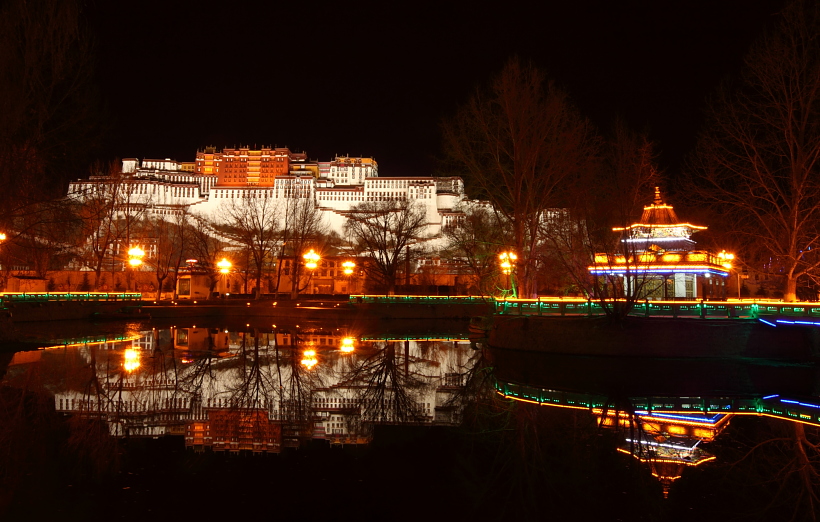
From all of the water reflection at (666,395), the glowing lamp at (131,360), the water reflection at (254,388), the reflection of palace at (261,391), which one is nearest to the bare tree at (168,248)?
the glowing lamp at (131,360)

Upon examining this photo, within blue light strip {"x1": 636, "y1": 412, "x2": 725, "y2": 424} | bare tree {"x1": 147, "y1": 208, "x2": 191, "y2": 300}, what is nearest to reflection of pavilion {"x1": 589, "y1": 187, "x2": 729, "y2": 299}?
blue light strip {"x1": 636, "y1": 412, "x2": 725, "y2": 424}

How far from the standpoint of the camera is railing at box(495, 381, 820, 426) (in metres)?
14.3

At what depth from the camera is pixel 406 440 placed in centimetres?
1168

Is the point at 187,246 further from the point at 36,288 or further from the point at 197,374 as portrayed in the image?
the point at 197,374

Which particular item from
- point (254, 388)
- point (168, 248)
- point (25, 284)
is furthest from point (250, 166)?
point (254, 388)

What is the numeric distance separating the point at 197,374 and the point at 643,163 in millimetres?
24852

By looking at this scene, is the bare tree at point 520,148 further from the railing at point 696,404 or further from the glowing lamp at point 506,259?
the railing at point 696,404

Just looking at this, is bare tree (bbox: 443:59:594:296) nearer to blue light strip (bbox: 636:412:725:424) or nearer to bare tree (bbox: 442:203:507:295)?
bare tree (bbox: 442:203:507:295)

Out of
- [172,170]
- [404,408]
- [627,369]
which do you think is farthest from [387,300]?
[172,170]

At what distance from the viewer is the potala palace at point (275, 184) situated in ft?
446

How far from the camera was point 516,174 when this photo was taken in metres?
29.0

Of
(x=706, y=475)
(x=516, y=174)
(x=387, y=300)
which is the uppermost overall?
(x=516, y=174)

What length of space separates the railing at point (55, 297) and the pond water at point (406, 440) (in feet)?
63.1

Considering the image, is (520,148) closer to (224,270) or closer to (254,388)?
(254,388)
